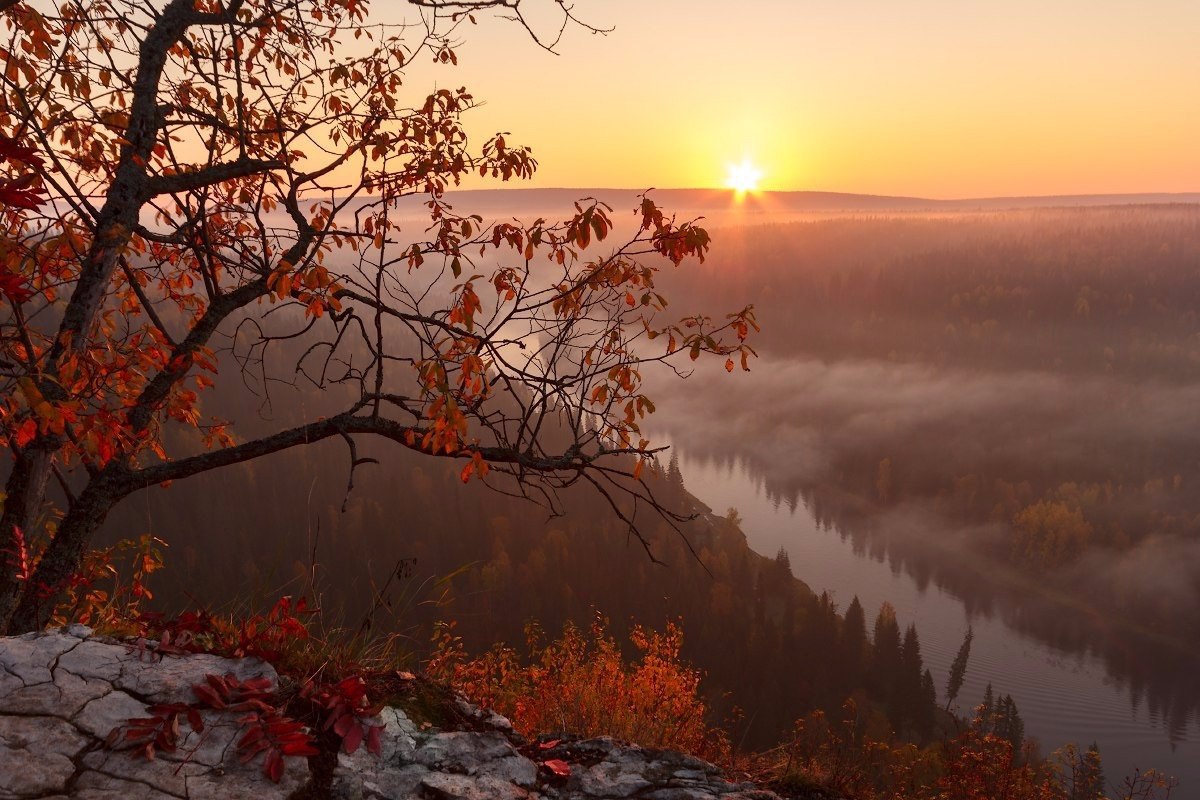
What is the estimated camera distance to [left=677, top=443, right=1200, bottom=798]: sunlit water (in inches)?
4889

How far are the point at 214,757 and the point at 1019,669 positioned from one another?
17465cm

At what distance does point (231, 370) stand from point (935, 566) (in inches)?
7054

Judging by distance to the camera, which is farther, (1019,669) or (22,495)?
(1019,669)

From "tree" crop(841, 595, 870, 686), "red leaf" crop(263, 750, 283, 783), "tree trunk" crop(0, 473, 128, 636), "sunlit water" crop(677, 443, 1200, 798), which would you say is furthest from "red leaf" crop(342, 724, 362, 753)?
"sunlit water" crop(677, 443, 1200, 798)

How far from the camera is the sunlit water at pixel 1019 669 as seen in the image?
12419cm

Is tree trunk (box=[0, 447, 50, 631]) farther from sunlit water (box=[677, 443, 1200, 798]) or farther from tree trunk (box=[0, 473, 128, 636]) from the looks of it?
sunlit water (box=[677, 443, 1200, 798])

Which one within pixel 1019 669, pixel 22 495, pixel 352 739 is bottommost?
pixel 1019 669

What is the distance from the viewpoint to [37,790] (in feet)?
10.1

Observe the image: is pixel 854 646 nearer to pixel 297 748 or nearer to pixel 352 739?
pixel 352 739

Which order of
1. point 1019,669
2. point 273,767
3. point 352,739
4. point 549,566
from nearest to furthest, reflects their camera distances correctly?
point 273,767, point 352,739, point 549,566, point 1019,669

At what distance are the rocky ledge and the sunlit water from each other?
137897 millimetres

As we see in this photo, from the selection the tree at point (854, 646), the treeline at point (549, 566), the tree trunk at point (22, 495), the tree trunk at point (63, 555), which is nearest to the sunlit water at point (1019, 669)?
the tree at point (854, 646)

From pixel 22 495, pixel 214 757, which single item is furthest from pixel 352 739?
pixel 22 495

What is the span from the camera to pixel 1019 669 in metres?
146
